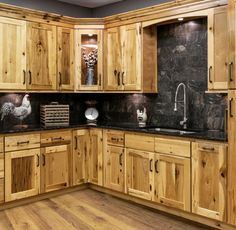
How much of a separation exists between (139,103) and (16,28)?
2001 mm

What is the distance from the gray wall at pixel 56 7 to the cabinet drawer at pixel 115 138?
85.0 inches

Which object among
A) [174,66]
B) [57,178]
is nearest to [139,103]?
[174,66]

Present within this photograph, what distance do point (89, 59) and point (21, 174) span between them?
1.96 metres

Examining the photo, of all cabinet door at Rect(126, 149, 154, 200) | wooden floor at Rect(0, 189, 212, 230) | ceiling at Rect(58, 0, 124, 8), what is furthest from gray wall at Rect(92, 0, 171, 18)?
wooden floor at Rect(0, 189, 212, 230)

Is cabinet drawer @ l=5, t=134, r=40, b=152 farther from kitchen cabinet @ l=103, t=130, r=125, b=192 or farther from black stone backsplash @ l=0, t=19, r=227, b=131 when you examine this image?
kitchen cabinet @ l=103, t=130, r=125, b=192

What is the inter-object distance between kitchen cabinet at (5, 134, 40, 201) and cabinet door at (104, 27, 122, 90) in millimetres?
1331

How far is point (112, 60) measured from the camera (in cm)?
473

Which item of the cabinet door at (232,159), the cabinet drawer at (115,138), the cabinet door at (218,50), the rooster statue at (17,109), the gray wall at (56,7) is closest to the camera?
the cabinet door at (232,159)

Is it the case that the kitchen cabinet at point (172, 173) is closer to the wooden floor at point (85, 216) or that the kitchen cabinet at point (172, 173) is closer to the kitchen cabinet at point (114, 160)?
the wooden floor at point (85, 216)

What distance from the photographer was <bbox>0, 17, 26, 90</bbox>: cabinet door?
4.10 meters

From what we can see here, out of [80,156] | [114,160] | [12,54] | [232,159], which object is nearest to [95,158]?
[80,156]

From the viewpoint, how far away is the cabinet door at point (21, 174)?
3920mm

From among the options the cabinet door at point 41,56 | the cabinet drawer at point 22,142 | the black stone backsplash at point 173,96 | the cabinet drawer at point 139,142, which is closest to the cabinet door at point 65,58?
the cabinet door at point 41,56

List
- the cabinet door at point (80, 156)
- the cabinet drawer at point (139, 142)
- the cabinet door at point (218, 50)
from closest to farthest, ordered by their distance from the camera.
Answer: the cabinet door at point (218, 50)
the cabinet drawer at point (139, 142)
the cabinet door at point (80, 156)
